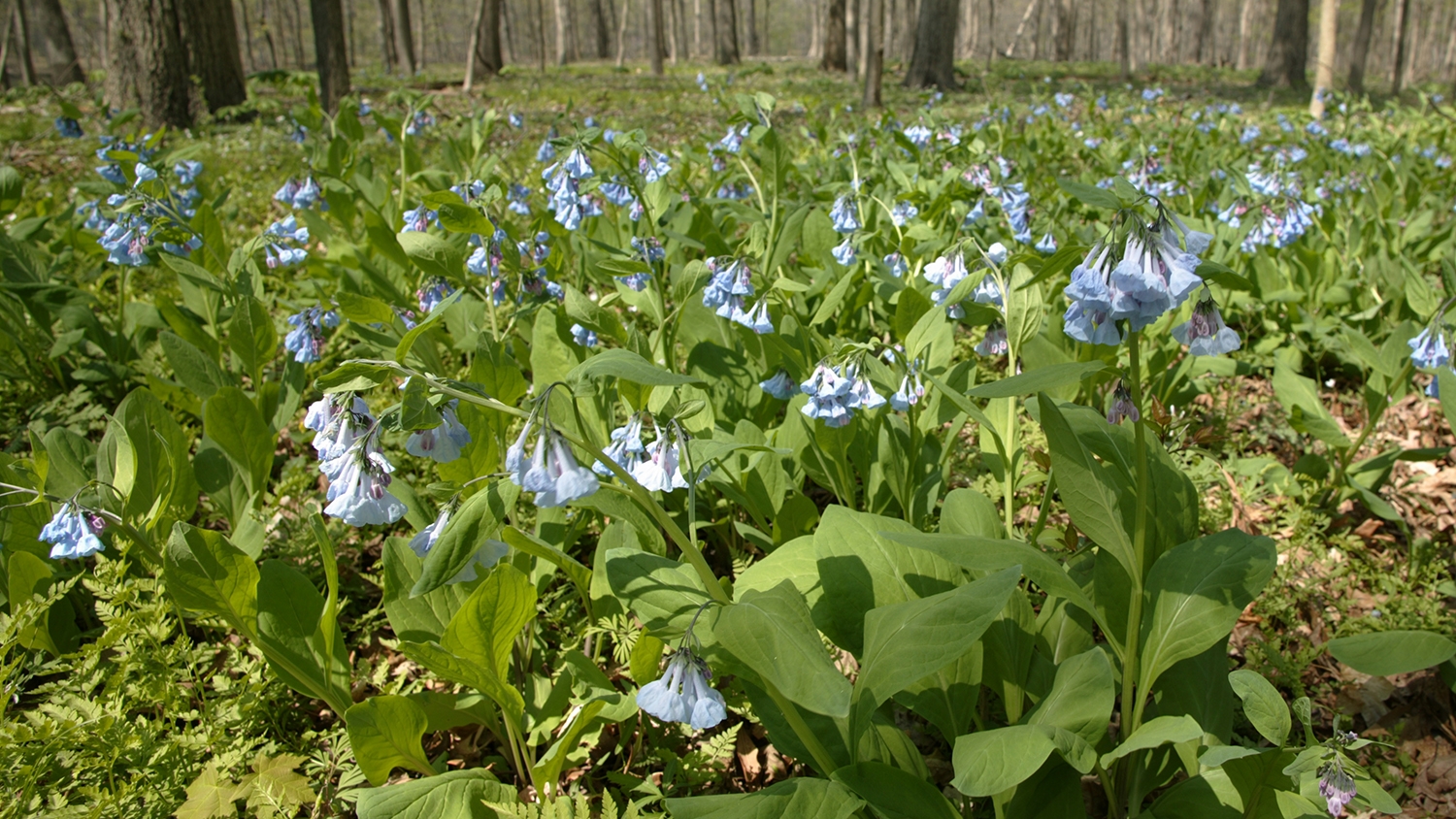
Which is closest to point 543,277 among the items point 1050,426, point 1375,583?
point 1050,426

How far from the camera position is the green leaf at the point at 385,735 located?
1.35m

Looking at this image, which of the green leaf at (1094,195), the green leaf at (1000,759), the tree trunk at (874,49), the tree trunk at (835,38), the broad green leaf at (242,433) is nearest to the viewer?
the green leaf at (1000,759)

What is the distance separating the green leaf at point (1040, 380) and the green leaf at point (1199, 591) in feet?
1.34

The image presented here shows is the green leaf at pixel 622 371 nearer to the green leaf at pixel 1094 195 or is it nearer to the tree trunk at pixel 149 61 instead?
the green leaf at pixel 1094 195

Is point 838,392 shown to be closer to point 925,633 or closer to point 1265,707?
point 925,633

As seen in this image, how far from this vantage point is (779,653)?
1085 mm

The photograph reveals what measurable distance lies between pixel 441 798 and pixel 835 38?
1737 cm

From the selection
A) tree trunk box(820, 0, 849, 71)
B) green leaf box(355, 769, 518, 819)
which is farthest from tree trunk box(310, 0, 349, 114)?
tree trunk box(820, 0, 849, 71)

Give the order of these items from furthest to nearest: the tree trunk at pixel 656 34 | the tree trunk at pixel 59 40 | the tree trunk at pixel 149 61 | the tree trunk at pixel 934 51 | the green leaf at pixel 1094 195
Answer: the tree trunk at pixel 656 34, the tree trunk at pixel 934 51, the tree trunk at pixel 59 40, the tree trunk at pixel 149 61, the green leaf at pixel 1094 195

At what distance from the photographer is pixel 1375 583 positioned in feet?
6.82

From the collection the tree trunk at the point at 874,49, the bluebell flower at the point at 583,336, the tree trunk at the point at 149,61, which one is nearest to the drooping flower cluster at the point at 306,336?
the bluebell flower at the point at 583,336

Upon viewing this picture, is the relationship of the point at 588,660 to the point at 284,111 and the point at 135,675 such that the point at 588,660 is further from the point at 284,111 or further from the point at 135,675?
the point at 284,111

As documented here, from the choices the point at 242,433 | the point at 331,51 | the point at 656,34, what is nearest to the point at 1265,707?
the point at 242,433

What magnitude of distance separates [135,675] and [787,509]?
1.38 metres
